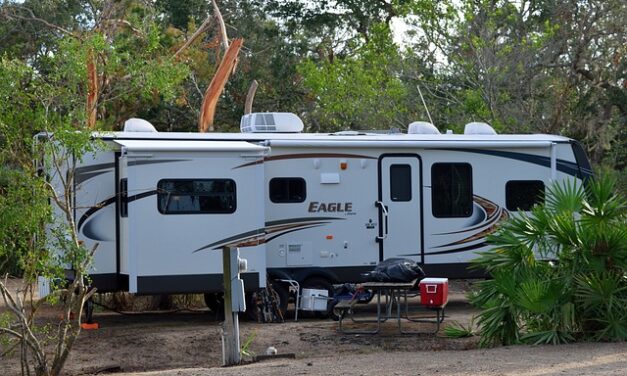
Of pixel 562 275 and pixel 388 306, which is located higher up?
pixel 562 275

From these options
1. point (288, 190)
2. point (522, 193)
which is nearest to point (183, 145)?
point (288, 190)

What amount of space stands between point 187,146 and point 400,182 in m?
3.30

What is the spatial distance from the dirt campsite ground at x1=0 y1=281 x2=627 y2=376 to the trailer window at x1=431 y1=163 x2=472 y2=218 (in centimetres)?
154

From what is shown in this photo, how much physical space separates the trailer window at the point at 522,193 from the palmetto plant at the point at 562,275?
405cm

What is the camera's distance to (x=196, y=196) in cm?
1446

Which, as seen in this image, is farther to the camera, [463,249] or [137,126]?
[463,249]

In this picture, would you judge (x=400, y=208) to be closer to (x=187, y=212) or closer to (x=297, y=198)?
(x=297, y=198)

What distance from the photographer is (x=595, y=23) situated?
91.0ft

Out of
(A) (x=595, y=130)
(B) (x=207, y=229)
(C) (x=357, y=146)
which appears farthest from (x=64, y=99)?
(A) (x=595, y=130)

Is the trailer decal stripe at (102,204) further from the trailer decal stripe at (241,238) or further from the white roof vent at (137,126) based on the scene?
the white roof vent at (137,126)

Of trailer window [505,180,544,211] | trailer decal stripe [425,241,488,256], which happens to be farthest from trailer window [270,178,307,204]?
trailer window [505,180,544,211]

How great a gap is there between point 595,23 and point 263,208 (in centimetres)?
1597

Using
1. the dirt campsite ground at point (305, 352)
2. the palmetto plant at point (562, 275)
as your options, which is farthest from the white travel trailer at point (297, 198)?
the palmetto plant at point (562, 275)

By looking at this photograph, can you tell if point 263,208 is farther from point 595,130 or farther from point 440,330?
point 595,130
